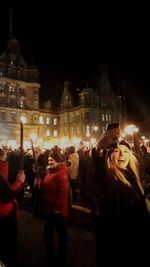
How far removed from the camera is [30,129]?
68.6 metres

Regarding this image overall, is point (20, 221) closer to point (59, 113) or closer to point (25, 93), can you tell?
point (25, 93)

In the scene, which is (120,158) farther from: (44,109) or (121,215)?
(44,109)

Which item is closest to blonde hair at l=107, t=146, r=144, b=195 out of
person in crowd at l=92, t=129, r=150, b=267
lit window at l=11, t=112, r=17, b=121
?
person in crowd at l=92, t=129, r=150, b=267

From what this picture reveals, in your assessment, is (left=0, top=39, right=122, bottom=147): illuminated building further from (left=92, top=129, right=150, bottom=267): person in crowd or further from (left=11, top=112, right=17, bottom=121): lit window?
(left=92, top=129, right=150, bottom=267): person in crowd

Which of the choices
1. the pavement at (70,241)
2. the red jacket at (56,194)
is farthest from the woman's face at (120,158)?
the pavement at (70,241)

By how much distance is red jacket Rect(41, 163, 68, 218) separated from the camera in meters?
5.84

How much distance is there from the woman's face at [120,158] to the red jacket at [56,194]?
224 centimetres

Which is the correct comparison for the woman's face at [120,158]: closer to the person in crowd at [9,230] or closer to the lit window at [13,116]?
the person in crowd at [9,230]

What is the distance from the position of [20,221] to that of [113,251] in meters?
6.23

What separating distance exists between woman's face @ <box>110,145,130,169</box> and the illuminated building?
192 ft

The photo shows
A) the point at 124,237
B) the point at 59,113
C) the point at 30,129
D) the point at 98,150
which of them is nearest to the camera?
the point at 124,237

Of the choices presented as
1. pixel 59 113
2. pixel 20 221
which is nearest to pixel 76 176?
pixel 20 221

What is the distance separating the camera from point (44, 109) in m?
76.1

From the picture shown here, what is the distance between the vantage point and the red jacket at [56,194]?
584 centimetres
